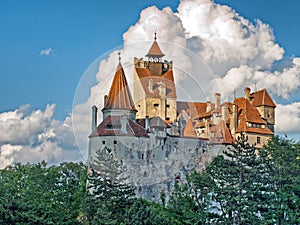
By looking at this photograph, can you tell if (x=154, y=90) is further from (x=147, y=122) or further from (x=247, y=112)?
(x=247, y=112)

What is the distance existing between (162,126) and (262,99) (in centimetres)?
1791

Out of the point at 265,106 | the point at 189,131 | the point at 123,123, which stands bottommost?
the point at 189,131

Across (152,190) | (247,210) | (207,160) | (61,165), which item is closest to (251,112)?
(207,160)

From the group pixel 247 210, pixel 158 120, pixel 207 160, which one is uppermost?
pixel 158 120

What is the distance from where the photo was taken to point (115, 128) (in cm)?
6606

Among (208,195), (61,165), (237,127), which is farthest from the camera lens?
(61,165)

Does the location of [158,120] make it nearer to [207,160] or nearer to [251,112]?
[207,160]

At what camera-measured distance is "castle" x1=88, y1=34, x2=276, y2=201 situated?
66438 mm

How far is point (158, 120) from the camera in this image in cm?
7069

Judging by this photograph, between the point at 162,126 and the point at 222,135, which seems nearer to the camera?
the point at 162,126

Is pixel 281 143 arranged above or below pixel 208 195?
above

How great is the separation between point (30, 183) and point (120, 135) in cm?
1115

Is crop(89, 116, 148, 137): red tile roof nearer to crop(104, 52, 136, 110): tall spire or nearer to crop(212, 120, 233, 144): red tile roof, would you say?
crop(104, 52, 136, 110): tall spire

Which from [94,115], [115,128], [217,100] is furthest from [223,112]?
[94,115]
